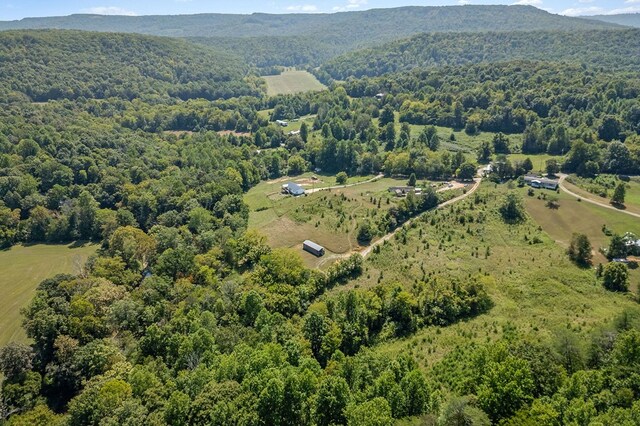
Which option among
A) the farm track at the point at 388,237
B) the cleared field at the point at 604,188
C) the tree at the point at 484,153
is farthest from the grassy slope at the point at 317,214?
the cleared field at the point at 604,188

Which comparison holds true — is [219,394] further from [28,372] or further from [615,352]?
[615,352]

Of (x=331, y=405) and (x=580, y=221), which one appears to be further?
(x=580, y=221)

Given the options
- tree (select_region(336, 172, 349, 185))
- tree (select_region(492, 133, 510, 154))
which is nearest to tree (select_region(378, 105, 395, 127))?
tree (select_region(492, 133, 510, 154))

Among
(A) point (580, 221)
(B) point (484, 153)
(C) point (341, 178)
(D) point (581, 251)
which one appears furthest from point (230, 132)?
(D) point (581, 251)

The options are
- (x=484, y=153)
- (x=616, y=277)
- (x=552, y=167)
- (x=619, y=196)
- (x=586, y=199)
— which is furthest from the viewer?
(x=484, y=153)

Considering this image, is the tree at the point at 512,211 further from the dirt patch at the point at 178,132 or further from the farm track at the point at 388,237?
the dirt patch at the point at 178,132

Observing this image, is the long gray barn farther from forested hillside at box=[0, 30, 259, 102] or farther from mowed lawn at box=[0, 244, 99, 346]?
forested hillside at box=[0, 30, 259, 102]

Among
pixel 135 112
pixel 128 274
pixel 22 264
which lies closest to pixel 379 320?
pixel 128 274

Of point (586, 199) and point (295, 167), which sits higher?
point (586, 199)

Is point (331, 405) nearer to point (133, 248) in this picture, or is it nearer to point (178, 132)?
point (133, 248)

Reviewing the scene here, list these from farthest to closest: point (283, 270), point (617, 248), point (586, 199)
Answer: point (586, 199) → point (617, 248) → point (283, 270)
